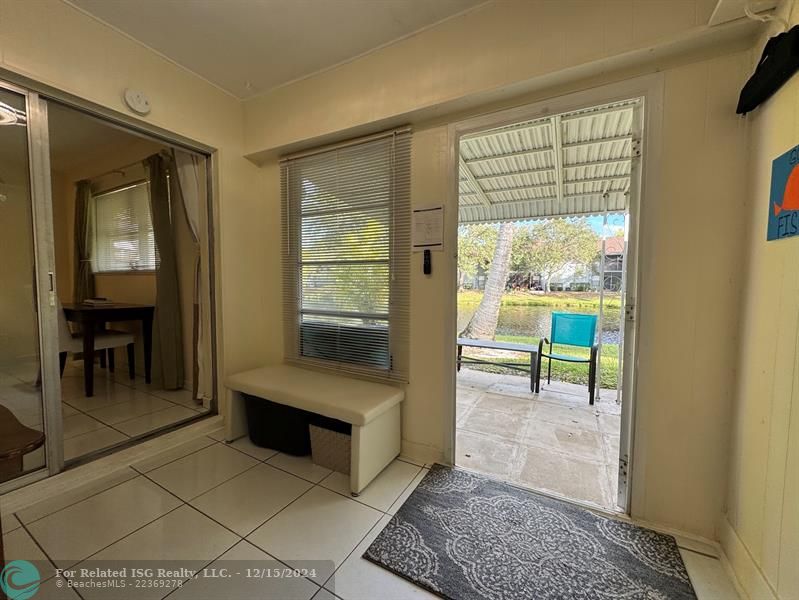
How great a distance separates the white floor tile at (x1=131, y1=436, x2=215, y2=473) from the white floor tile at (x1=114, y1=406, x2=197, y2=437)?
28 centimetres

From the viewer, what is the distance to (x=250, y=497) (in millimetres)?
1631

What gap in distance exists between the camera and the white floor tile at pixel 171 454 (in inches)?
74.0

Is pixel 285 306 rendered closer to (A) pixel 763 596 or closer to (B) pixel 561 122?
(B) pixel 561 122

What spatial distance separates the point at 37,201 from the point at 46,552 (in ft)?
5.40

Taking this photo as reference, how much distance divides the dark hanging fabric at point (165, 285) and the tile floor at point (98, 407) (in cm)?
31

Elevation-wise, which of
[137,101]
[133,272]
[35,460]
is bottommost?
[35,460]

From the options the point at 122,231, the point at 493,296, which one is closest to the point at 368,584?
the point at 122,231

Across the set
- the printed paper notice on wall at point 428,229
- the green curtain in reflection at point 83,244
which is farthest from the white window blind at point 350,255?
the green curtain in reflection at point 83,244

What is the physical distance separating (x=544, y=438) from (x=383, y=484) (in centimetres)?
132

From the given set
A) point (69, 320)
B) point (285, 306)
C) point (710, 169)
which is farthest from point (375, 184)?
point (69, 320)

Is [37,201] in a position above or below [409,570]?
above

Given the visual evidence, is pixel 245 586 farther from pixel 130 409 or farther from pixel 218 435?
pixel 130 409

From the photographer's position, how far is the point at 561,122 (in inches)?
92.4

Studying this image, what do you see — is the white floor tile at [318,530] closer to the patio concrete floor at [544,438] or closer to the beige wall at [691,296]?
the patio concrete floor at [544,438]
